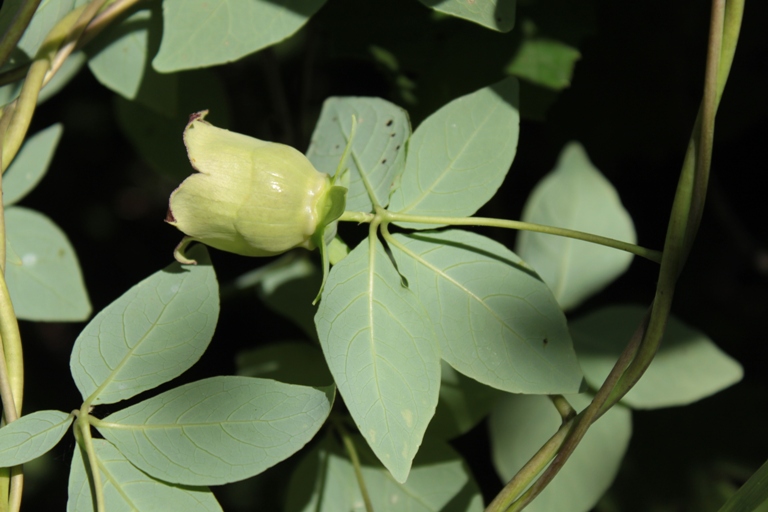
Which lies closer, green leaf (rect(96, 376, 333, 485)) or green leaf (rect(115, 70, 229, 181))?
green leaf (rect(96, 376, 333, 485))

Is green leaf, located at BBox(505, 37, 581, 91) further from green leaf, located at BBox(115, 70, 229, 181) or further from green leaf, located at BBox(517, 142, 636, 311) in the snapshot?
green leaf, located at BBox(115, 70, 229, 181)

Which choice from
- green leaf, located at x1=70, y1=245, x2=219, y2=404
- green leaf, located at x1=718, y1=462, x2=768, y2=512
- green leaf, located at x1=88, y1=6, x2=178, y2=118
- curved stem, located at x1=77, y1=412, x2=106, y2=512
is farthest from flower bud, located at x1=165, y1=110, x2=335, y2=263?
green leaf, located at x1=718, y1=462, x2=768, y2=512

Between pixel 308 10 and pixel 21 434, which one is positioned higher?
pixel 308 10

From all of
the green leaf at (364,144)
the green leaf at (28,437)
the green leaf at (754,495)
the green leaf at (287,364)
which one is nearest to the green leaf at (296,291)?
the green leaf at (287,364)

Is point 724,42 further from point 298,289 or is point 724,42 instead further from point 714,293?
point 714,293

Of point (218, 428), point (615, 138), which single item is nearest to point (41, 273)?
point (218, 428)

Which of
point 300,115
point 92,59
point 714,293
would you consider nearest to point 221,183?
point 92,59
